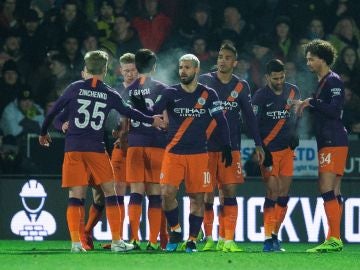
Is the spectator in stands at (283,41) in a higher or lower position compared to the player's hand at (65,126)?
higher

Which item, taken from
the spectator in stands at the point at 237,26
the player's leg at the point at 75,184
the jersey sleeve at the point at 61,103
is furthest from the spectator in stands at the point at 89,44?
the player's leg at the point at 75,184

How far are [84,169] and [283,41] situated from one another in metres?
7.15

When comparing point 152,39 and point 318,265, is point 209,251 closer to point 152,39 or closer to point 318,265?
point 318,265

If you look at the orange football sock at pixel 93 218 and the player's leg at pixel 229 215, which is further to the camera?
the orange football sock at pixel 93 218

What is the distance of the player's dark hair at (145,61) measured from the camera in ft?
43.4

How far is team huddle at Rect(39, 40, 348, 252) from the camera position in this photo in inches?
497

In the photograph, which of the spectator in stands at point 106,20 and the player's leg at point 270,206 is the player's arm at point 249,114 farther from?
the spectator in stands at point 106,20

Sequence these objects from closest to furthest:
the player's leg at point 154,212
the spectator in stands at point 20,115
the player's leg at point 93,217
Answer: the player's leg at point 154,212, the player's leg at point 93,217, the spectator in stands at point 20,115

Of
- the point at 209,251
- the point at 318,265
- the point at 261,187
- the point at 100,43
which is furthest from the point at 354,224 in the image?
the point at 100,43

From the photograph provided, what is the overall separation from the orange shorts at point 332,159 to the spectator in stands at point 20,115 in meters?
5.77

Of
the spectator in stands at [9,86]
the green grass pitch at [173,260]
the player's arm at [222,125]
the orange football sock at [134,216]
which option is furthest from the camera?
the spectator in stands at [9,86]

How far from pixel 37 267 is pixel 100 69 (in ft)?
8.04

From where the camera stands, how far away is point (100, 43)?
62.9 ft

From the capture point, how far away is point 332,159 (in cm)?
1336
